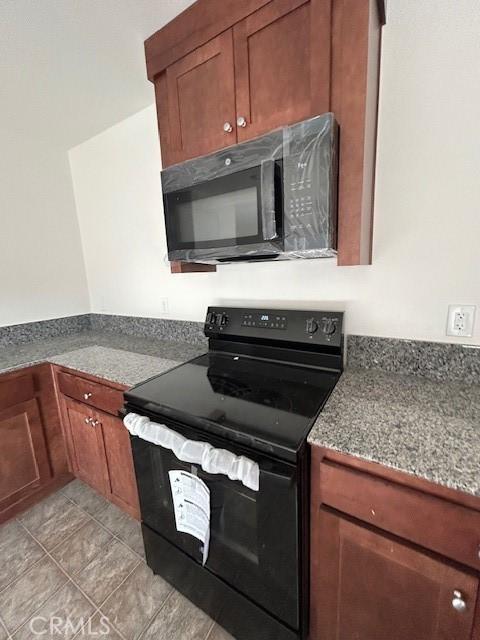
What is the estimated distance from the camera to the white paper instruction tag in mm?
974

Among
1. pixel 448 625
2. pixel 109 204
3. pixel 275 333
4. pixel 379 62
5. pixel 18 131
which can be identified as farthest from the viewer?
pixel 109 204

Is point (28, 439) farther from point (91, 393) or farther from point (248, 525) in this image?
point (248, 525)

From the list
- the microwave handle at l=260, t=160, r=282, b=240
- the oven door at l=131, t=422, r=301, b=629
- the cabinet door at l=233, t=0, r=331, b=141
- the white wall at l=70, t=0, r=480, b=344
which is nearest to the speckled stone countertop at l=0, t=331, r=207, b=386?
the oven door at l=131, t=422, r=301, b=629

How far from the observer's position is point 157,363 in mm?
Answer: 1452

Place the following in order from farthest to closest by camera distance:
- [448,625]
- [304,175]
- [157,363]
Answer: [157,363] → [304,175] → [448,625]

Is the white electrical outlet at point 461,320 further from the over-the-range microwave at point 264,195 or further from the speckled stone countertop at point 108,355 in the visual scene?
the speckled stone countertop at point 108,355

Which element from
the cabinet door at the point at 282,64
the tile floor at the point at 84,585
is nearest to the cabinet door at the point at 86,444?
the tile floor at the point at 84,585

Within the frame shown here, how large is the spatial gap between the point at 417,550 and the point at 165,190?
4.81ft

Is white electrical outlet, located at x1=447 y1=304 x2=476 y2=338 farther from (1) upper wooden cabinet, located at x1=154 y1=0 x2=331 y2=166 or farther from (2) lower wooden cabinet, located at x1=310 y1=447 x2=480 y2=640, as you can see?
(1) upper wooden cabinet, located at x1=154 y1=0 x2=331 y2=166

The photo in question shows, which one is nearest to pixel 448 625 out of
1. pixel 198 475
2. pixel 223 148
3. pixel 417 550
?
pixel 417 550

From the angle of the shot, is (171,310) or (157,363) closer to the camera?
(157,363)

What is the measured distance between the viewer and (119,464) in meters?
1.44

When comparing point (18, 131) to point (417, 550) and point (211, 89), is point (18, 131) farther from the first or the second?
point (417, 550)

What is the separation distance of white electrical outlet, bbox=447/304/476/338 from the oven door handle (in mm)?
883
